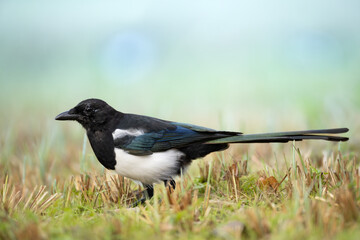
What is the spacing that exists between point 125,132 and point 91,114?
34 cm

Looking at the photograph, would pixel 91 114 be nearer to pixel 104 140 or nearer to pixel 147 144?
pixel 104 140

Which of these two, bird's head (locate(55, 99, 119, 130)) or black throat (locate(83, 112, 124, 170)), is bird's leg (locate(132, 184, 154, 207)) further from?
bird's head (locate(55, 99, 119, 130))

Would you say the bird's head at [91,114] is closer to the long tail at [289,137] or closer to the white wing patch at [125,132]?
the white wing patch at [125,132]

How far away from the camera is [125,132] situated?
3.35m

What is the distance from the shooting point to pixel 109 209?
9.56ft

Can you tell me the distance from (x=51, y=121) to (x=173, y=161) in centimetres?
196

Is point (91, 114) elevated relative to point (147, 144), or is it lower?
elevated

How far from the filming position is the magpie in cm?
327

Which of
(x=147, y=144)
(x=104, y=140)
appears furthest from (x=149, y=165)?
(x=104, y=140)

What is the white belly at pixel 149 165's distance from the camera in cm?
326

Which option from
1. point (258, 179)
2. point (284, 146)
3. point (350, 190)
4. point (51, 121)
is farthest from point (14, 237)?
point (284, 146)

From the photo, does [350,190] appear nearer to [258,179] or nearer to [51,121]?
[258,179]

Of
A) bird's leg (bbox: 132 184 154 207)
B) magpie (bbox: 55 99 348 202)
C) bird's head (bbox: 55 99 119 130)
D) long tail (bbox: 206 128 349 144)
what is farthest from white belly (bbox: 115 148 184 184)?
long tail (bbox: 206 128 349 144)

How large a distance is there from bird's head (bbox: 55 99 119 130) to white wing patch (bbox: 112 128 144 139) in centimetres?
Result: 15
